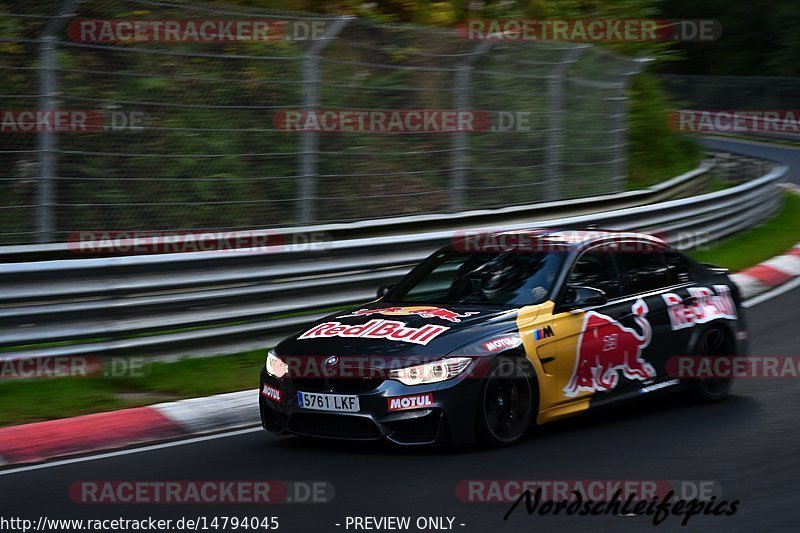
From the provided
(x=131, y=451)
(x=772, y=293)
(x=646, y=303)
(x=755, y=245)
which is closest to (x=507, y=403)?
(x=646, y=303)

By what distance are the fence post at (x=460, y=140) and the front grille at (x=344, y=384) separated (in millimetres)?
6172

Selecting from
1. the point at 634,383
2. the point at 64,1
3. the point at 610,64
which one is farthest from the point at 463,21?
the point at 634,383

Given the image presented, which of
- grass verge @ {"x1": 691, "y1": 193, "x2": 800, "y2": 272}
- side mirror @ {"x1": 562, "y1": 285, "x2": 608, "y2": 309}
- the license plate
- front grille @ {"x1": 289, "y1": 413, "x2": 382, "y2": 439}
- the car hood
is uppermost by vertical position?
side mirror @ {"x1": 562, "y1": 285, "x2": 608, "y2": 309}

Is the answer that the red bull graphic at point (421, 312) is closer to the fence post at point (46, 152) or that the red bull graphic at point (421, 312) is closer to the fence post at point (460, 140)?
the fence post at point (46, 152)

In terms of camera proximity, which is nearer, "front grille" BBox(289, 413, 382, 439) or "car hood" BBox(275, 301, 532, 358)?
"front grille" BBox(289, 413, 382, 439)

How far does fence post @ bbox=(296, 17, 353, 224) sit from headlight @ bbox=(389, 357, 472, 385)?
4.42 m

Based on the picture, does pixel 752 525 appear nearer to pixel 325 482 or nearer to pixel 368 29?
pixel 325 482

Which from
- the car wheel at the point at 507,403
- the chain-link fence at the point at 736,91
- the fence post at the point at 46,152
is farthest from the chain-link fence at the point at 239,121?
the chain-link fence at the point at 736,91

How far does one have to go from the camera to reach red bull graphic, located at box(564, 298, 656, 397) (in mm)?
7625

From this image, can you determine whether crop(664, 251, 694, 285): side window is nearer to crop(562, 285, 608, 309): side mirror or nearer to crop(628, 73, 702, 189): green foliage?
crop(562, 285, 608, 309): side mirror

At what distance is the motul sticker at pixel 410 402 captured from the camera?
680cm

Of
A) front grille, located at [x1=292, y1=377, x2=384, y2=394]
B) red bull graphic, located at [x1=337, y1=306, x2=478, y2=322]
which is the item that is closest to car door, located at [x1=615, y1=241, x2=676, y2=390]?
red bull graphic, located at [x1=337, y1=306, x2=478, y2=322]

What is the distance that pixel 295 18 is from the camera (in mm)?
11023

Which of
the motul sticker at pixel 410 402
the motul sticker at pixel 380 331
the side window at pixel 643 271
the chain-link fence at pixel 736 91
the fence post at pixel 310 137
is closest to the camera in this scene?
the motul sticker at pixel 410 402
